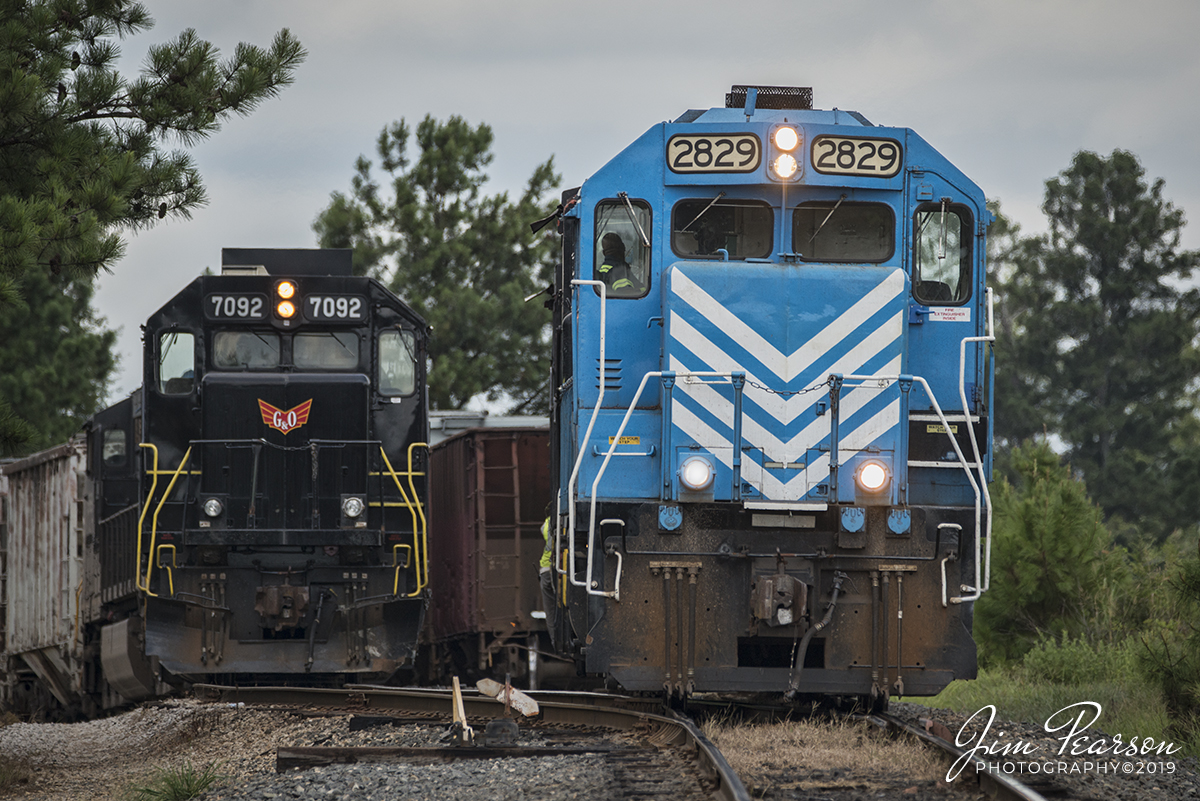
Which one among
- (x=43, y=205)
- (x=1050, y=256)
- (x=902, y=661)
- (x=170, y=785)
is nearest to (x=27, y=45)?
(x=43, y=205)

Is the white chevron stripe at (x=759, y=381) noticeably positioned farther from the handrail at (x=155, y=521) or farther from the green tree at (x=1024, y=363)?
the green tree at (x=1024, y=363)

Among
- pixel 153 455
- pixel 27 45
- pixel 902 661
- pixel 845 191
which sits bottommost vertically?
pixel 902 661

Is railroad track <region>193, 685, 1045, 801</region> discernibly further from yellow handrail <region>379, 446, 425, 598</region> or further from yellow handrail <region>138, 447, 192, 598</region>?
yellow handrail <region>138, 447, 192, 598</region>

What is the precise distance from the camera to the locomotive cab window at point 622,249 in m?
9.18

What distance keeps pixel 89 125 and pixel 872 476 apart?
6.35 m

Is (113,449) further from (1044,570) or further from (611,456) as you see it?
(1044,570)

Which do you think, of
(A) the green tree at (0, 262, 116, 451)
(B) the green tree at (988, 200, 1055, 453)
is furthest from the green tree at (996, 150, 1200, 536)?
(A) the green tree at (0, 262, 116, 451)

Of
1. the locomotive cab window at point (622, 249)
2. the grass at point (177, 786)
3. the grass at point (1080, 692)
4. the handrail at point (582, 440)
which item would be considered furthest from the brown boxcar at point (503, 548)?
the grass at point (177, 786)

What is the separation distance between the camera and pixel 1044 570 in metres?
15.3

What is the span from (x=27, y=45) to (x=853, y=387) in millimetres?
6323

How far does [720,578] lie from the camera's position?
866 cm

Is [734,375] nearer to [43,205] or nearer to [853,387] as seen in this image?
[853,387]

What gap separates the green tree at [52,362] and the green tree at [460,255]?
20.2 ft

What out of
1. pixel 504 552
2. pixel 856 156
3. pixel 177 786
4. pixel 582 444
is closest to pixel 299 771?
pixel 177 786
